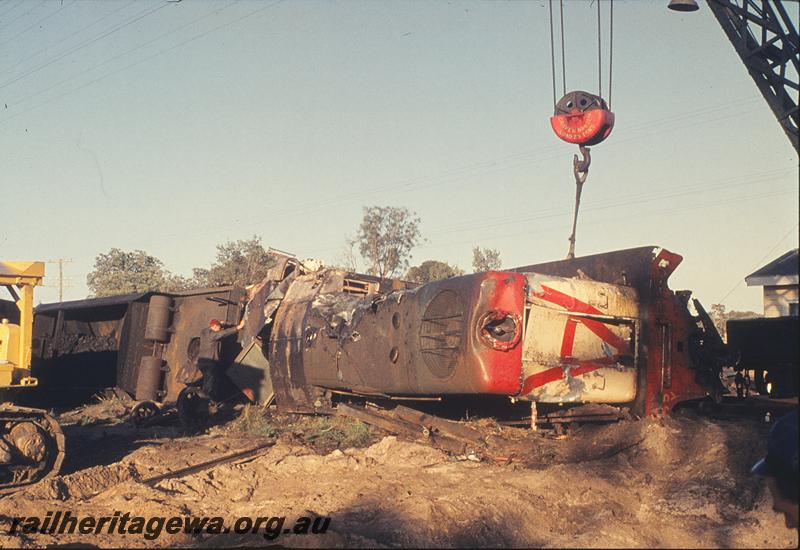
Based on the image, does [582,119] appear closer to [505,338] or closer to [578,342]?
[578,342]

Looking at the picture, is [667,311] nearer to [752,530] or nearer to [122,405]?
[752,530]

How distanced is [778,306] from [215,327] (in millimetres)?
15740

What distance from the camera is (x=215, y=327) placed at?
1472 cm

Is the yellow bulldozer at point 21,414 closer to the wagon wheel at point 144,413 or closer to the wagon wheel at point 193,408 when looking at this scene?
the wagon wheel at point 193,408

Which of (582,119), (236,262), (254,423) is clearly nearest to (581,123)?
→ (582,119)

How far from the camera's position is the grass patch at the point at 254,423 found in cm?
1289

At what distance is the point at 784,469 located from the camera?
3.62 metres

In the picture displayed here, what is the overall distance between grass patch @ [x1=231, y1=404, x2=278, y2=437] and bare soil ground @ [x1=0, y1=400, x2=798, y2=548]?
145cm

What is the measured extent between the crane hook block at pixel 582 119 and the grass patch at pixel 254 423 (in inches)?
278

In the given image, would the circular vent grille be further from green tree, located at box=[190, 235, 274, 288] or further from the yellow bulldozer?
green tree, located at box=[190, 235, 274, 288]

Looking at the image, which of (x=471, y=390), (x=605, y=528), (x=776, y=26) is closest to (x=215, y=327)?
(x=471, y=390)

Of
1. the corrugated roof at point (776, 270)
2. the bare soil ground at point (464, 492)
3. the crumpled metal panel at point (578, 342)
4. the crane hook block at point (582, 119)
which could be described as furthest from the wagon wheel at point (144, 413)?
the corrugated roof at point (776, 270)

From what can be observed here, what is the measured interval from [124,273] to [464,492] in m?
47.1

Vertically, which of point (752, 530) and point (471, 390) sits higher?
point (471, 390)
